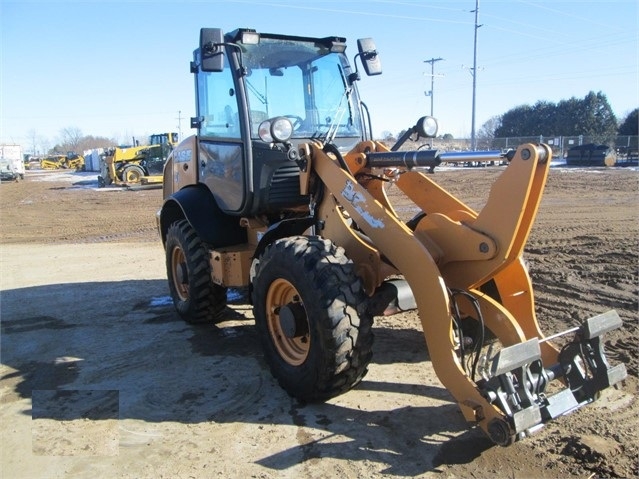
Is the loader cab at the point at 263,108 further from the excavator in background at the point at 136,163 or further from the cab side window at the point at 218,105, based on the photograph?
the excavator in background at the point at 136,163

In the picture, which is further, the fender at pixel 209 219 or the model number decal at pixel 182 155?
the model number decal at pixel 182 155

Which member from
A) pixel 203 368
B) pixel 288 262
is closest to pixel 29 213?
pixel 203 368

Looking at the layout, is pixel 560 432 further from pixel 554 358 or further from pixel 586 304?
pixel 586 304

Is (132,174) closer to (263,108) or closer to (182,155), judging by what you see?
(182,155)

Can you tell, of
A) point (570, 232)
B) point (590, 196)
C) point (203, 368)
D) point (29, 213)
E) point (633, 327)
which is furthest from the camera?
point (29, 213)

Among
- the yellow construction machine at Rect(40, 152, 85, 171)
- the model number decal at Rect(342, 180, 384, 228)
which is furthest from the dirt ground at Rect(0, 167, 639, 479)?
the yellow construction machine at Rect(40, 152, 85, 171)

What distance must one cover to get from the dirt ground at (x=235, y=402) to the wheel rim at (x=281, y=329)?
325 mm

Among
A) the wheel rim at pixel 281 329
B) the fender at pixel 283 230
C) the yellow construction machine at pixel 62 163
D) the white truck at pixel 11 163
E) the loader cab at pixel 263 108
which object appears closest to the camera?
the wheel rim at pixel 281 329

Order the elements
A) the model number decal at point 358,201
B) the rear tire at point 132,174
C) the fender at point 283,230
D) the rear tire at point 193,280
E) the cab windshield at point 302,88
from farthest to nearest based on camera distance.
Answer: the rear tire at point 132,174 < the rear tire at point 193,280 < the cab windshield at point 302,88 < the fender at point 283,230 < the model number decal at point 358,201

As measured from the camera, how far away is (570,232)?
1016 centimetres

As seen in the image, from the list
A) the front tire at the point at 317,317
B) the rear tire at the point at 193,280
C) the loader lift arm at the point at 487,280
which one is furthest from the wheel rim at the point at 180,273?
the loader lift arm at the point at 487,280

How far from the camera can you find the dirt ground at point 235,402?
333 cm

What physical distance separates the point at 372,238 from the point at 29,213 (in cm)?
1726

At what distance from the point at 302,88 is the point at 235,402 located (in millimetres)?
2955
